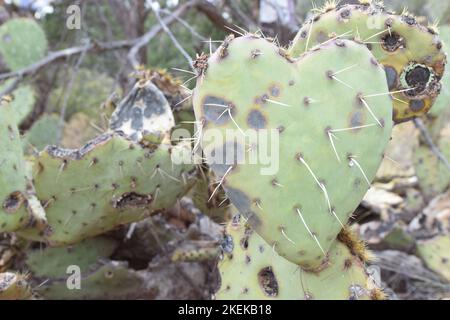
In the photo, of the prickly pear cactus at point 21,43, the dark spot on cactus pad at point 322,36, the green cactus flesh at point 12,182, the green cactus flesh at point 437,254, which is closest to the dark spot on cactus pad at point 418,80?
the dark spot on cactus pad at point 322,36

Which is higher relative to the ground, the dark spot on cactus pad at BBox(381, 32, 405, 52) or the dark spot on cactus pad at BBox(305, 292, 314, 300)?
the dark spot on cactus pad at BBox(381, 32, 405, 52)

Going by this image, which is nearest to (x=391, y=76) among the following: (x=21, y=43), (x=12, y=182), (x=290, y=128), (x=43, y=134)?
(x=290, y=128)

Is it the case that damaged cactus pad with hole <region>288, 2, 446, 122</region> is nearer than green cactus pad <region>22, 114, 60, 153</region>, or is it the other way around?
damaged cactus pad with hole <region>288, 2, 446, 122</region>

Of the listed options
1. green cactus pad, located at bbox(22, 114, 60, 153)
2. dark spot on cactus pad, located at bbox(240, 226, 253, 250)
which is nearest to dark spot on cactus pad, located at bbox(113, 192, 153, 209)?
dark spot on cactus pad, located at bbox(240, 226, 253, 250)

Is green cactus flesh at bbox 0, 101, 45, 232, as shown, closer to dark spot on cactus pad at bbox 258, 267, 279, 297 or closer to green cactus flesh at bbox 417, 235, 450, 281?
dark spot on cactus pad at bbox 258, 267, 279, 297

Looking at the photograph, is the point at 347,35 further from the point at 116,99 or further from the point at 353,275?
the point at 116,99

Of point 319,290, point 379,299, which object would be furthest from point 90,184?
point 379,299
